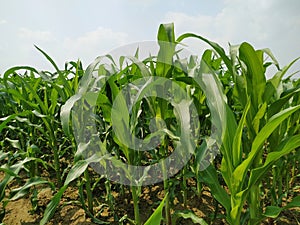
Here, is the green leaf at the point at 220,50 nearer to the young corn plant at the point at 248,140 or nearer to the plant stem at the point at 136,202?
the young corn plant at the point at 248,140

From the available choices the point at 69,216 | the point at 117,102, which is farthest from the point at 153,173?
the point at 117,102

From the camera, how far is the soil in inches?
57.6

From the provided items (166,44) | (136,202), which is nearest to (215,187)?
(136,202)

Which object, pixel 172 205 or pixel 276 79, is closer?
pixel 276 79

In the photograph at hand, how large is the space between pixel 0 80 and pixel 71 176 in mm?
2104

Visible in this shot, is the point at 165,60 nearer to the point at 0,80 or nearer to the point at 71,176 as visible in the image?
the point at 71,176

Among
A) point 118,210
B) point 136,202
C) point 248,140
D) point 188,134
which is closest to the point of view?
point 188,134

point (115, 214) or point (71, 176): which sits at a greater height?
point (71, 176)

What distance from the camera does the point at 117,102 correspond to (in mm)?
1101

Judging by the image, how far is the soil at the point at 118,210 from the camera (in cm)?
146

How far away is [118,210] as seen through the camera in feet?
5.05

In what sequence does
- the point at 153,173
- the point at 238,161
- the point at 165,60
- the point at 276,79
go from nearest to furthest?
the point at 238,161, the point at 276,79, the point at 165,60, the point at 153,173

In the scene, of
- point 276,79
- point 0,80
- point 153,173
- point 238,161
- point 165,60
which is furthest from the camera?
point 0,80

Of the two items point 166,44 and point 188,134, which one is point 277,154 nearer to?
point 188,134
